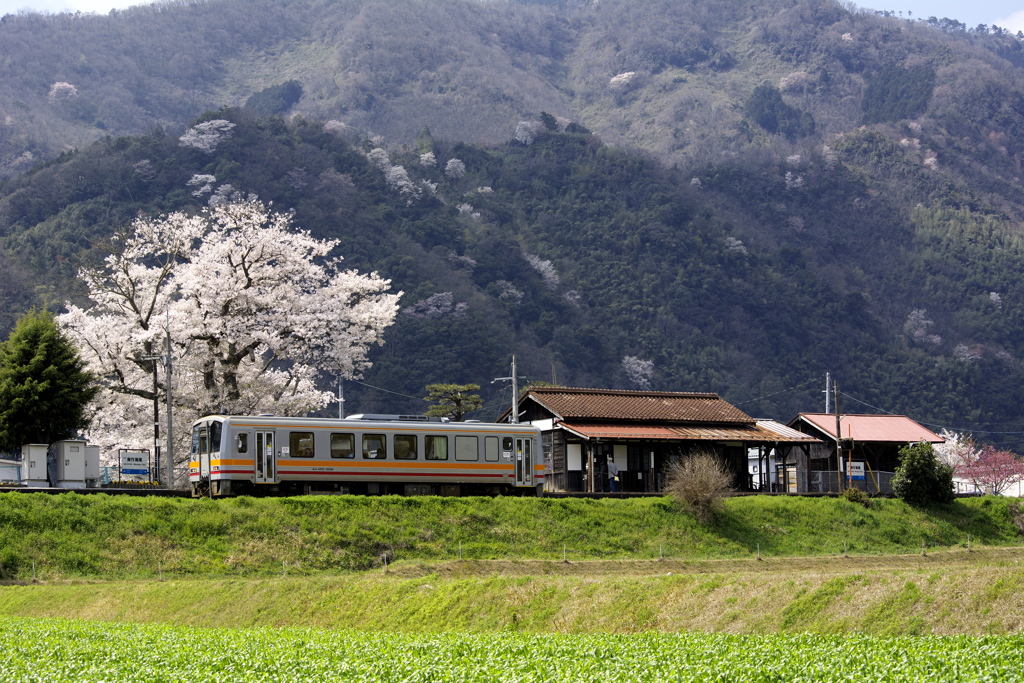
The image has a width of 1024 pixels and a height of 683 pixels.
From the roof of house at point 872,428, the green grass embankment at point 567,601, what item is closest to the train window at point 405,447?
the green grass embankment at point 567,601

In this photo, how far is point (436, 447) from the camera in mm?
31859

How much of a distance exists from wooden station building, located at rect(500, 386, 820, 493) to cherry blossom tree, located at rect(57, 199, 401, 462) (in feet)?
26.6

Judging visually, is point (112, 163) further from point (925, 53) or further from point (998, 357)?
point (925, 53)

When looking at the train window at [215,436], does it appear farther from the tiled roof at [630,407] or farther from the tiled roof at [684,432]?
the tiled roof at [630,407]

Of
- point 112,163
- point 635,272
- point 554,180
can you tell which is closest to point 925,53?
point 554,180

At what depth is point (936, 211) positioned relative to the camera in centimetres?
13512

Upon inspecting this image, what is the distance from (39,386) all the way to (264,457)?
993cm

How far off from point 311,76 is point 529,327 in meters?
116

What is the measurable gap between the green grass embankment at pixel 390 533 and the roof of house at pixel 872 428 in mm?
10689

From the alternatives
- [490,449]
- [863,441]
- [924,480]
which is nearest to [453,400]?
[863,441]

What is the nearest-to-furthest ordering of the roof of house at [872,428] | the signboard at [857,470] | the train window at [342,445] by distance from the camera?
1. the train window at [342,445]
2. the signboard at [857,470]
3. the roof of house at [872,428]

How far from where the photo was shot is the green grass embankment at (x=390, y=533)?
24.1 meters

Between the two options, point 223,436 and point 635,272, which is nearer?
point 223,436

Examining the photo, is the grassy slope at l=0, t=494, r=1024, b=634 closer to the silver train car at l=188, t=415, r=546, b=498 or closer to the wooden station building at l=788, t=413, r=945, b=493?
the silver train car at l=188, t=415, r=546, b=498
